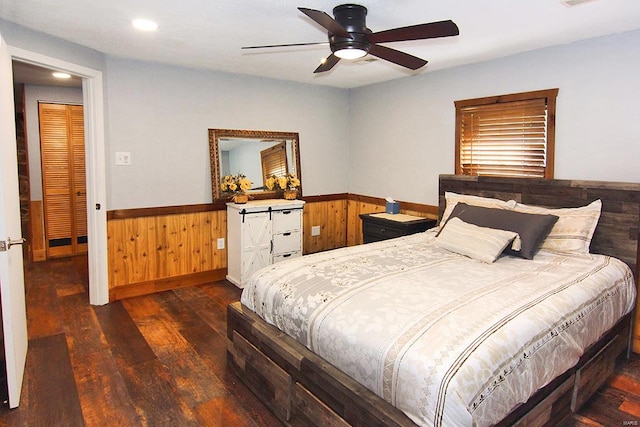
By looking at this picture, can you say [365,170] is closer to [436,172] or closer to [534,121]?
[436,172]

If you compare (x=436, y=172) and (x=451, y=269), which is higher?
(x=436, y=172)

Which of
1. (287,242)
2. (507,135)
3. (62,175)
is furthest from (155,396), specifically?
(62,175)

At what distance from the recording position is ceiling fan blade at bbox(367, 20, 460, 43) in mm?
2117

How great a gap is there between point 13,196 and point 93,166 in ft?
3.87

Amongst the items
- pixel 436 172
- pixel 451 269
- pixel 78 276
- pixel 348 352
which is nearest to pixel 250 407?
pixel 348 352

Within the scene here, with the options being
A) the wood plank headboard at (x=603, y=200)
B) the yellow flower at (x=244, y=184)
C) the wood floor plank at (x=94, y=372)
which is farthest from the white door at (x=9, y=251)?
the wood plank headboard at (x=603, y=200)

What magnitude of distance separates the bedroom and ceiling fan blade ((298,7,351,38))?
202 cm

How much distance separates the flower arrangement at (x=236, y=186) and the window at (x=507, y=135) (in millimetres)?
2169

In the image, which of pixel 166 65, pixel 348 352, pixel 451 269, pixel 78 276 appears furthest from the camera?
pixel 78 276

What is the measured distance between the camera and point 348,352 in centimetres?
186

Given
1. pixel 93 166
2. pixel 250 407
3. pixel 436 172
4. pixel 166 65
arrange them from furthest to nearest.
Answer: pixel 436 172, pixel 166 65, pixel 93 166, pixel 250 407

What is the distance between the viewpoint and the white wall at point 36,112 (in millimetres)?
5172

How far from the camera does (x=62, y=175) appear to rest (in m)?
5.43

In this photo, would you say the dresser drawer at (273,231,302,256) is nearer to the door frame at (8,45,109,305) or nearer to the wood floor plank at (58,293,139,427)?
the door frame at (8,45,109,305)
